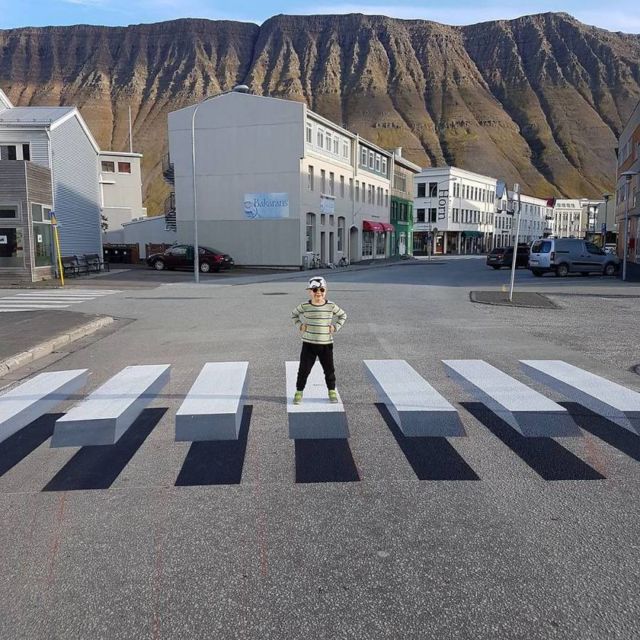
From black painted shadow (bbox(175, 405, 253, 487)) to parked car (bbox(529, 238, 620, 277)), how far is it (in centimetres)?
2809

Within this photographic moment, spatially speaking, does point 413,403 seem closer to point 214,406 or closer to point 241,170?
point 214,406

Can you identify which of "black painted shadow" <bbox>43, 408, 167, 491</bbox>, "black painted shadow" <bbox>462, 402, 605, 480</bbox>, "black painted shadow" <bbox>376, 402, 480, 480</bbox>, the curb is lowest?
the curb

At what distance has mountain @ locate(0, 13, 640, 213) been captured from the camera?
15100cm

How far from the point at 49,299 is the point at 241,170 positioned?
22905 millimetres

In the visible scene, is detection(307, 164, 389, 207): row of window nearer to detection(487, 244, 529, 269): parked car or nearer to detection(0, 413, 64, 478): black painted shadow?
detection(487, 244, 529, 269): parked car

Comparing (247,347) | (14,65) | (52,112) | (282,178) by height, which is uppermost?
(14,65)

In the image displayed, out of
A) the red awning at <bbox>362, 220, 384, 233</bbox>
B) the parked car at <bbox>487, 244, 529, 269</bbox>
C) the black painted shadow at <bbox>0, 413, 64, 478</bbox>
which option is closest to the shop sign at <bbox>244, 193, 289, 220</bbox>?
the red awning at <bbox>362, 220, 384, 233</bbox>

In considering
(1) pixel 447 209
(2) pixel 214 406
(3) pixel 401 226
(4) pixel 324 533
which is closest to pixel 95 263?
(2) pixel 214 406

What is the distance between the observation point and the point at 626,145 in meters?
53.9

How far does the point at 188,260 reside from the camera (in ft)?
123

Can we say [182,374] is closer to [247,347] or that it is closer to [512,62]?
[247,347]

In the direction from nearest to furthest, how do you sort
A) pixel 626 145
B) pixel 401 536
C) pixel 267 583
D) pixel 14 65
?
1. pixel 267 583
2. pixel 401 536
3. pixel 626 145
4. pixel 14 65

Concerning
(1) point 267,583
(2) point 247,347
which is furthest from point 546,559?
(2) point 247,347

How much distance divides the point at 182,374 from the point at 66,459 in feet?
10.6
